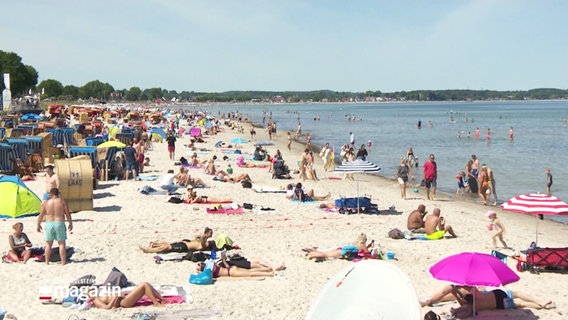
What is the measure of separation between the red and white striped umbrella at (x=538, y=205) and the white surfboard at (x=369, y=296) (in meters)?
5.59

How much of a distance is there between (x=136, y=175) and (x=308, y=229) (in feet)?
28.2

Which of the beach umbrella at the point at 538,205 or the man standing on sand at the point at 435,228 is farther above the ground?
the beach umbrella at the point at 538,205

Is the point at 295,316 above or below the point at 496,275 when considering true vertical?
below

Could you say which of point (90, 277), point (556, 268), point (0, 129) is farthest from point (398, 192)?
point (0, 129)

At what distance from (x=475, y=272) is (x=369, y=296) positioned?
2394 mm

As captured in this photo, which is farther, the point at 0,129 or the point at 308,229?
the point at 0,129

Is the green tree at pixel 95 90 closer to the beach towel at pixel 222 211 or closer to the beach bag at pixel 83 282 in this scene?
the beach towel at pixel 222 211

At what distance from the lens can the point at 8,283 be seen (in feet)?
30.7

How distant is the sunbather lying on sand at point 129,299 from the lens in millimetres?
8453

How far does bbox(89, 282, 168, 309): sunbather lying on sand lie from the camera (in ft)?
27.7

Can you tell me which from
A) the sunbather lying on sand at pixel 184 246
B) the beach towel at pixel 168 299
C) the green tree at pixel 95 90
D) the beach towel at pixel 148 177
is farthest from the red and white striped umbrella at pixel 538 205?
the green tree at pixel 95 90

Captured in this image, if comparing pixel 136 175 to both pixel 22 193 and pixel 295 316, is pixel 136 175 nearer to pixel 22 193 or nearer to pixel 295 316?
pixel 22 193

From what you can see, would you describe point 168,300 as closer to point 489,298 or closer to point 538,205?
point 489,298

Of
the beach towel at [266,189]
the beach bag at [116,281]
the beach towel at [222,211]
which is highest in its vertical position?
the beach bag at [116,281]
